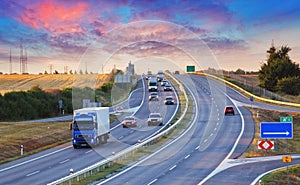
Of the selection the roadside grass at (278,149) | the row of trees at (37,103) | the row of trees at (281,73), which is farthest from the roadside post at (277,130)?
the row of trees at (281,73)

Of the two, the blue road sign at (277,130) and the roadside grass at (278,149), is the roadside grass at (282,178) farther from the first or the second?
the blue road sign at (277,130)

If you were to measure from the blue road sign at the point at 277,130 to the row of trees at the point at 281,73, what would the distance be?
247 ft

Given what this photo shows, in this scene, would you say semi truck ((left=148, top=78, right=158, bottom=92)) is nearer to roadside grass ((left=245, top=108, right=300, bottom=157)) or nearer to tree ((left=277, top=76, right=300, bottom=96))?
tree ((left=277, top=76, right=300, bottom=96))

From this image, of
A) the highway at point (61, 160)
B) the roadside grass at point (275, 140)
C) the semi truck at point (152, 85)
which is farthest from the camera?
the semi truck at point (152, 85)

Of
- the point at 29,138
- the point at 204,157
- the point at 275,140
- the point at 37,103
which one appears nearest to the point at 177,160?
the point at 204,157

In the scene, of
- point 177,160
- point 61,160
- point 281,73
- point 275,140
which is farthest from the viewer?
point 281,73

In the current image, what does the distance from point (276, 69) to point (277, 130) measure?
81.2m

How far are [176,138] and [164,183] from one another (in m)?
20.8

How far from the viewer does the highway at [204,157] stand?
26203mm

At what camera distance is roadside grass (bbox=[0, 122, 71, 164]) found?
1526 inches

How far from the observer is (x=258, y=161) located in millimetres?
33438

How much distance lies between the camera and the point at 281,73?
100250 millimetres

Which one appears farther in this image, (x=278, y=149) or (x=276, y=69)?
→ (x=276, y=69)

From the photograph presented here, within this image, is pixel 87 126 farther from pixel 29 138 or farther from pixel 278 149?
pixel 278 149
